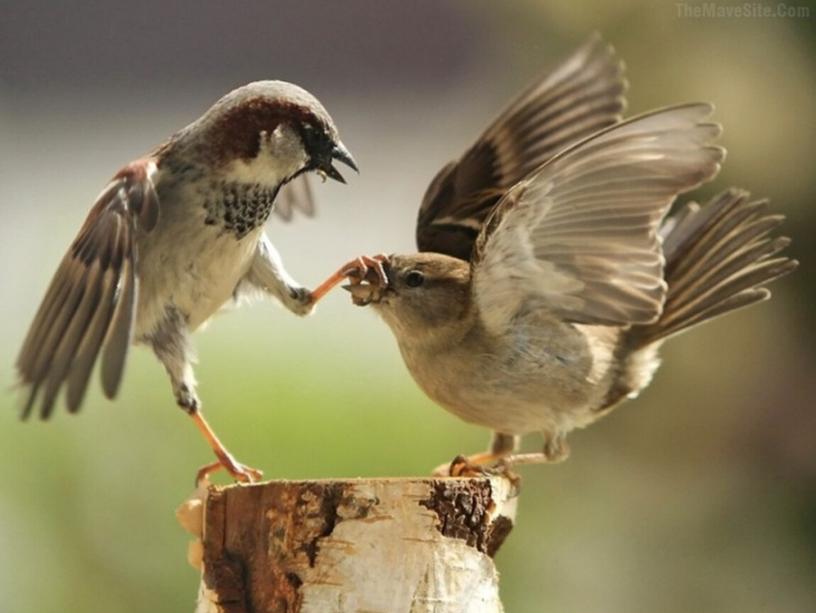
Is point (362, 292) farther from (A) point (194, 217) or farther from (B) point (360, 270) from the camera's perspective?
(A) point (194, 217)

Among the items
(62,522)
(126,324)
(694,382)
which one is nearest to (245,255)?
(126,324)

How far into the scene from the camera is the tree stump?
1.74 m

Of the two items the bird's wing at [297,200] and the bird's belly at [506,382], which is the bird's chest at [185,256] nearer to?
the bird's belly at [506,382]

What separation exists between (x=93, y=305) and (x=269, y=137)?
0.39m

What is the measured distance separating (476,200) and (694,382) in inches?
49.4

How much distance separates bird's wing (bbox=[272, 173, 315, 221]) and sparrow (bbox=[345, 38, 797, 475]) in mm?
282

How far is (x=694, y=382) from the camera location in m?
3.47

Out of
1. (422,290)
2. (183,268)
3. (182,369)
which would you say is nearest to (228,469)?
(182,369)

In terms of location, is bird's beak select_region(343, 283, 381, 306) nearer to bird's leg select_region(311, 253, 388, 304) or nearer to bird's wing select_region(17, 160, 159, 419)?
bird's leg select_region(311, 253, 388, 304)

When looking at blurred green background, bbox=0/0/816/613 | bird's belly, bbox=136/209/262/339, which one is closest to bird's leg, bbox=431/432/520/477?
bird's belly, bbox=136/209/262/339

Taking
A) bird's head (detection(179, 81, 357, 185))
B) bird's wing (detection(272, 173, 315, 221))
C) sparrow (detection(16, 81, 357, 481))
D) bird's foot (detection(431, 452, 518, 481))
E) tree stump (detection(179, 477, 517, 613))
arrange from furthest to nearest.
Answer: bird's wing (detection(272, 173, 315, 221)) → bird's foot (detection(431, 452, 518, 481)) → bird's head (detection(179, 81, 357, 185)) → sparrow (detection(16, 81, 357, 481)) → tree stump (detection(179, 477, 517, 613))

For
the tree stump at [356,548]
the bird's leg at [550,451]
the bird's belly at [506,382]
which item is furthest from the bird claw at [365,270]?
the tree stump at [356,548]

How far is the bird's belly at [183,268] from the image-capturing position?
2.07 meters

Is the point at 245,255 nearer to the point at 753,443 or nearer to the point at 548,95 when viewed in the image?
the point at 548,95
